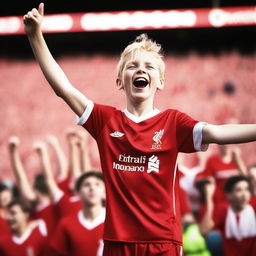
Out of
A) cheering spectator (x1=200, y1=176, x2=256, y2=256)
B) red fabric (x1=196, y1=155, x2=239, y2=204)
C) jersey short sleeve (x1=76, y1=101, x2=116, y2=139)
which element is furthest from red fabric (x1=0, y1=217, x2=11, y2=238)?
jersey short sleeve (x1=76, y1=101, x2=116, y2=139)

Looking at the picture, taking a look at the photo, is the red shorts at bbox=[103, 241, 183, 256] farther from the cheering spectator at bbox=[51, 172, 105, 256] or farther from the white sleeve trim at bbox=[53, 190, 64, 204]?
the white sleeve trim at bbox=[53, 190, 64, 204]

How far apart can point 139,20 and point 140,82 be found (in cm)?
337

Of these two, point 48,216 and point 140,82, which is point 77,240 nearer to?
point 48,216

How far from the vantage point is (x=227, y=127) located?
6.79ft

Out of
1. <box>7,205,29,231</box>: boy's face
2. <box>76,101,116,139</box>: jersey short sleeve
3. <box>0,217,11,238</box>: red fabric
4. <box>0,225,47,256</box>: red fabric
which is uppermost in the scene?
<box>76,101,116,139</box>: jersey short sleeve

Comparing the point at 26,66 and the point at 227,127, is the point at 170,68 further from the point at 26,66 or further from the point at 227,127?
the point at 227,127

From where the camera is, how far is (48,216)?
529cm

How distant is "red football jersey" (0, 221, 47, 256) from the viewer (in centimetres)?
495

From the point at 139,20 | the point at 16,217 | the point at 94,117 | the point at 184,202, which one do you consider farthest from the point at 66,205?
the point at 94,117

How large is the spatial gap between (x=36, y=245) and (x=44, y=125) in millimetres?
1207

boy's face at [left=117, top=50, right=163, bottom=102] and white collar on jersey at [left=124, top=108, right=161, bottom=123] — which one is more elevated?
boy's face at [left=117, top=50, right=163, bottom=102]

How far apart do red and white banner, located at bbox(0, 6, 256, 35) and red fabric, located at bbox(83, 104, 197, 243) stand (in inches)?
135

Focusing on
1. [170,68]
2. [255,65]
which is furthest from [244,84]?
[170,68]

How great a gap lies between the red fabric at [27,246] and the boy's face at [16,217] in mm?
102
